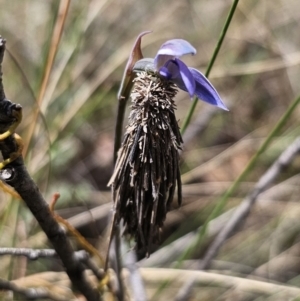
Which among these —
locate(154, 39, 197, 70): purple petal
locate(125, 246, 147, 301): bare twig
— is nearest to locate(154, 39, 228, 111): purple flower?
locate(154, 39, 197, 70): purple petal

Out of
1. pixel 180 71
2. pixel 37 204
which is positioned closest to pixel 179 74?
pixel 180 71

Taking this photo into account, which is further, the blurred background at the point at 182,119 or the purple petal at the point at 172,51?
the blurred background at the point at 182,119

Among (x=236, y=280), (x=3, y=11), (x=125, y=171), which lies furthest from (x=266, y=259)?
(x=3, y=11)

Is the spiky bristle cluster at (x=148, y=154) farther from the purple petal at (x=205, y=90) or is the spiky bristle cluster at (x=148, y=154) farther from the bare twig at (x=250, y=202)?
the bare twig at (x=250, y=202)

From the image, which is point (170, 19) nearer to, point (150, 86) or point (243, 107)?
point (243, 107)

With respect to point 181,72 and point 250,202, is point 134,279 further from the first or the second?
point 181,72

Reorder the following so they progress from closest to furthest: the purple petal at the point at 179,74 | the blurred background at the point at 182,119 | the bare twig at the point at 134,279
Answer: the purple petal at the point at 179,74 < the bare twig at the point at 134,279 < the blurred background at the point at 182,119

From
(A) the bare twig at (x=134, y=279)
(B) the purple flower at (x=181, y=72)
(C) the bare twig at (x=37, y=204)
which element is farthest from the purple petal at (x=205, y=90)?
(A) the bare twig at (x=134, y=279)

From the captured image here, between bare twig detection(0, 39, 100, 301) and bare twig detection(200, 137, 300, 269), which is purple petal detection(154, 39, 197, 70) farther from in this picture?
bare twig detection(200, 137, 300, 269)
